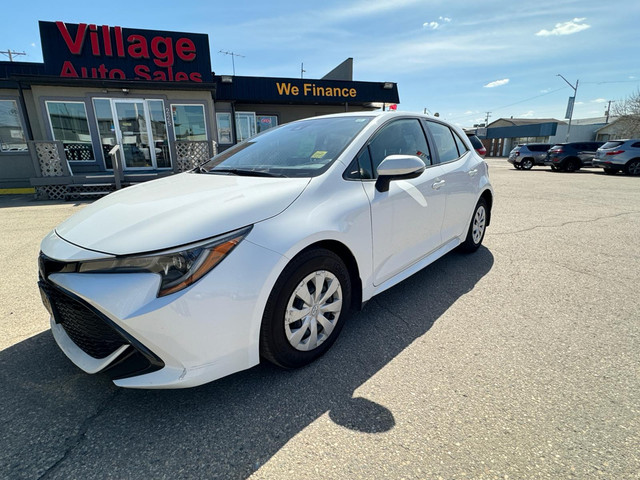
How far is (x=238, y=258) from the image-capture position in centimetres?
168

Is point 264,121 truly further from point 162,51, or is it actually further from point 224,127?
point 162,51

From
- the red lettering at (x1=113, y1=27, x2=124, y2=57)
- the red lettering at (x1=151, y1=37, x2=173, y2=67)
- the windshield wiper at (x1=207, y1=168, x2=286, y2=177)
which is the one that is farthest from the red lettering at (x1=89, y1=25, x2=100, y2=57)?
the windshield wiper at (x1=207, y1=168, x2=286, y2=177)

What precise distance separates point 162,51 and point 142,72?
1.03m

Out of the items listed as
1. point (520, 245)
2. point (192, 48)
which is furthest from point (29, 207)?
point (520, 245)

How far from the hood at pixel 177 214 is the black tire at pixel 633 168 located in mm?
20678

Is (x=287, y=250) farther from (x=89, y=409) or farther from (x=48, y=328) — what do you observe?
(x=48, y=328)

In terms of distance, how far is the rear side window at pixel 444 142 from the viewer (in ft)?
11.4

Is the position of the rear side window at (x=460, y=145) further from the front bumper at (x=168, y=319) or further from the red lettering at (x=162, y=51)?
the red lettering at (x=162, y=51)

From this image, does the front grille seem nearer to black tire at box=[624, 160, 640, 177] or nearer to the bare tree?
black tire at box=[624, 160, 640, 177]

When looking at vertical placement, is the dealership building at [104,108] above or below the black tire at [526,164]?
above

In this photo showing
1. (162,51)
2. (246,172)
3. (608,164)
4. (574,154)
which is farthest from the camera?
(574,154)

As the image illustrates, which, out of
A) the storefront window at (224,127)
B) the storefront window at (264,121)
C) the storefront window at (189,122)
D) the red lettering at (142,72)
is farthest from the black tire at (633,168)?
the red lettering at (142,72)

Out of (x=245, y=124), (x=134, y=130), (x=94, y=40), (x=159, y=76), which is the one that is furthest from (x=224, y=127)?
(x=94, y=40)

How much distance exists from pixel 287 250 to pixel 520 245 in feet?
13.7
